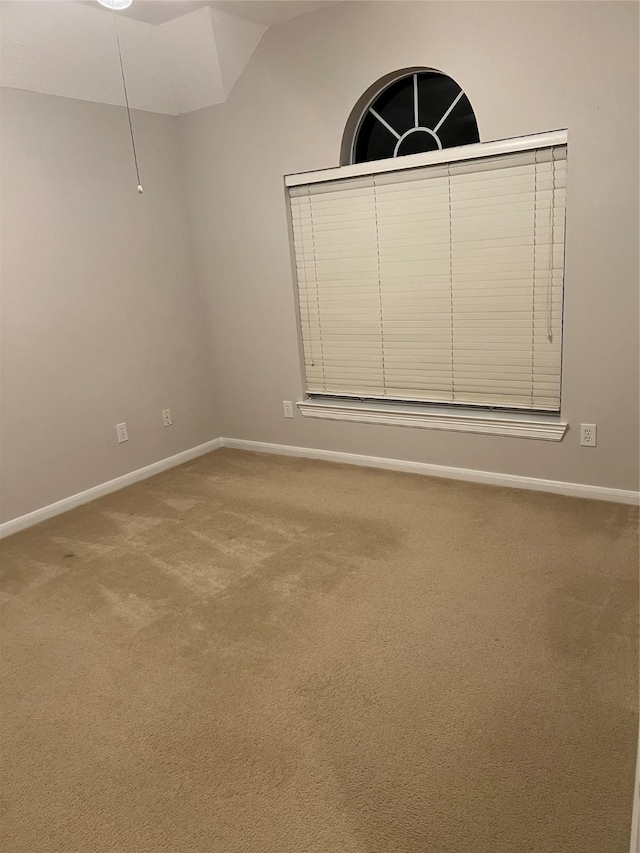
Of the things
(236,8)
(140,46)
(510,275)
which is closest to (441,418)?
(510,275)

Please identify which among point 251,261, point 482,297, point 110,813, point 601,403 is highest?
point 251,261

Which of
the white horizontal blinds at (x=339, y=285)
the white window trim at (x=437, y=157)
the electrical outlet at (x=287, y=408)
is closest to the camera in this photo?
the white window trim at (x=437, y=157)

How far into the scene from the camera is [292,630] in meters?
2.31

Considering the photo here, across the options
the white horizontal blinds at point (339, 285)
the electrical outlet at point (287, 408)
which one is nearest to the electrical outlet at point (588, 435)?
the white horizontal blinds at point (339, 285)

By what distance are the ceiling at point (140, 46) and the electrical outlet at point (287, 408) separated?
1.87m

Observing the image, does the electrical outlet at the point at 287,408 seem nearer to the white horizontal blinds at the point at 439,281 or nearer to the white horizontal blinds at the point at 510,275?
the white horizontal blinds at the point at 439,281

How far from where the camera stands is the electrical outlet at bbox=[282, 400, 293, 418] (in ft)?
13.6

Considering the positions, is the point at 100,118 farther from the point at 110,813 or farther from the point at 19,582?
the point at 110,813

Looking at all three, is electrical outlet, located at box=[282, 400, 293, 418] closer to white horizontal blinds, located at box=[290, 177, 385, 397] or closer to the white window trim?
white horizontal blinds, located at box=[290, 177, 385, 397]

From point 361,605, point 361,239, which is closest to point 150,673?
point 361,605

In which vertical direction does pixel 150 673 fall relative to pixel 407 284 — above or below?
below

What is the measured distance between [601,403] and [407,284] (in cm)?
119

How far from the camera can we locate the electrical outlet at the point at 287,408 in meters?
4.14

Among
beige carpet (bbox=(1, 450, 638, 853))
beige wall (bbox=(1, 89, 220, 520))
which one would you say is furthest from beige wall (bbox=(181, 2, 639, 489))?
beige carpet (bbox=(1, 450, 638, 853))
